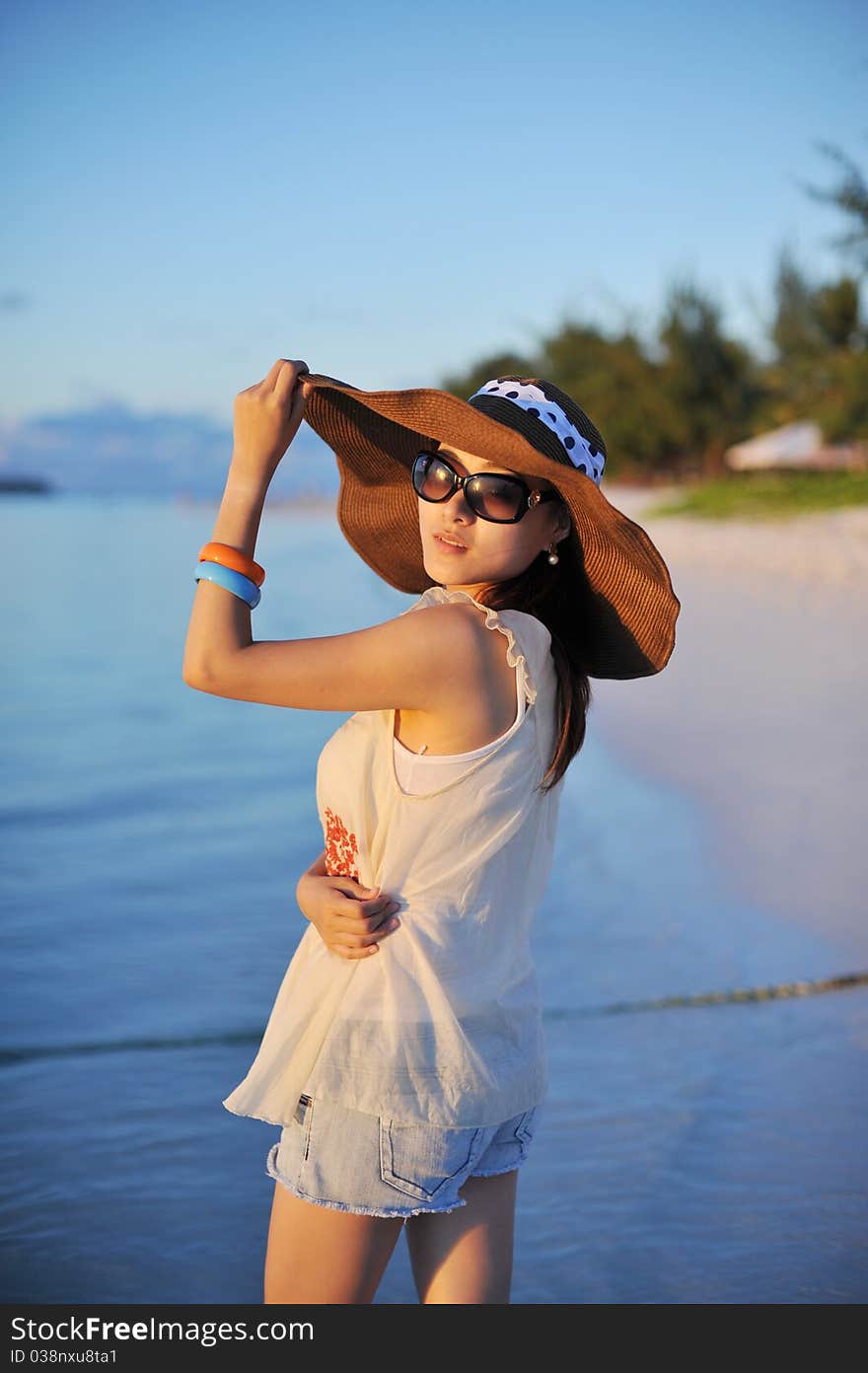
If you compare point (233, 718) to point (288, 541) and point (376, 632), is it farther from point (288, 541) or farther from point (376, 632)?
point (288, 541)

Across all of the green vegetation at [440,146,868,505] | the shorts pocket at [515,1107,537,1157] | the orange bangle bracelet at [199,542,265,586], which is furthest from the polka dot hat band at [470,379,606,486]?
the green vegetation at [440,146,868,505]

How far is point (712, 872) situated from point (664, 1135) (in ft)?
6.68

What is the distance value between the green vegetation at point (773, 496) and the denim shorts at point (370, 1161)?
2017 centimetres

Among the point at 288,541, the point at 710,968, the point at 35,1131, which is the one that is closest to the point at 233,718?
the point at 710,968

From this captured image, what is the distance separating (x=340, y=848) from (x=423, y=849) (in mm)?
159

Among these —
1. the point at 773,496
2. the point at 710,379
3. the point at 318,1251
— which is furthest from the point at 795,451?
the point at 318,1251

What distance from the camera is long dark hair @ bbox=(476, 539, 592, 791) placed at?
207 centimetres

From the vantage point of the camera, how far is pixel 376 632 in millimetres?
1858

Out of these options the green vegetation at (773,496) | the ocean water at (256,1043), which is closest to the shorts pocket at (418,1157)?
the ocean water at (256,1043)

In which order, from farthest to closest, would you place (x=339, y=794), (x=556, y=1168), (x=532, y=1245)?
(x=556, y=1168) → (x=532, y=1245) → (x=339, y=794)

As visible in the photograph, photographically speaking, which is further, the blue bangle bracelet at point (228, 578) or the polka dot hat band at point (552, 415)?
the polka dot hat band at point (552, 415)

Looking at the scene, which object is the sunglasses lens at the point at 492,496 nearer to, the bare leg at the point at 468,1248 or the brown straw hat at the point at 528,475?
the brown straw hat at the point at 528,475

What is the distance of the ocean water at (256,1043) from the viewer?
306 cm
